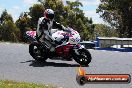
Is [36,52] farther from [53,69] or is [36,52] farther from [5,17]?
[5,17]

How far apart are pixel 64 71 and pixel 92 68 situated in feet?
3.65

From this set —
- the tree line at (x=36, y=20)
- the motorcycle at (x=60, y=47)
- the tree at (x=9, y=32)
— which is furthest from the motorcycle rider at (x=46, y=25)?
the tree at (x=9, y=32)

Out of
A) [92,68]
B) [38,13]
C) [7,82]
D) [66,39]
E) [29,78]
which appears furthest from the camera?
[38,13]

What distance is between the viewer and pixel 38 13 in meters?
52.1

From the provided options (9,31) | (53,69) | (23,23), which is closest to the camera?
(53,69)

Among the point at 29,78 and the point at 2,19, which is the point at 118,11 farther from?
the point at 29,78

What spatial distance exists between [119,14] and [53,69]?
52.4 meters

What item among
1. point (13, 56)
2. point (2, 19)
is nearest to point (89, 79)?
point (13, 56)

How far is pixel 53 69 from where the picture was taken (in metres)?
12.7

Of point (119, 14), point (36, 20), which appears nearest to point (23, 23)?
point (36, 20)

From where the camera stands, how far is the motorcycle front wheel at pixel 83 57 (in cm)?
1362

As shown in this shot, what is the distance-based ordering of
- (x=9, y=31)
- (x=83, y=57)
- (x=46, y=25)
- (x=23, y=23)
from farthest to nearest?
(x=23, y=23)
(x=9, y=31)
(x=46, y=25)
(x=83, y=57)

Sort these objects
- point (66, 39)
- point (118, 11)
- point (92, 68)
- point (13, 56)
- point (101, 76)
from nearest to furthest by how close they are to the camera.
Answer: point (101, 76), point (92, 68), point (66, 39), point (13, 56), point (118, 11)

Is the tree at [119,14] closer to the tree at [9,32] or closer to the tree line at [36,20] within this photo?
the tree line at [36,20]
